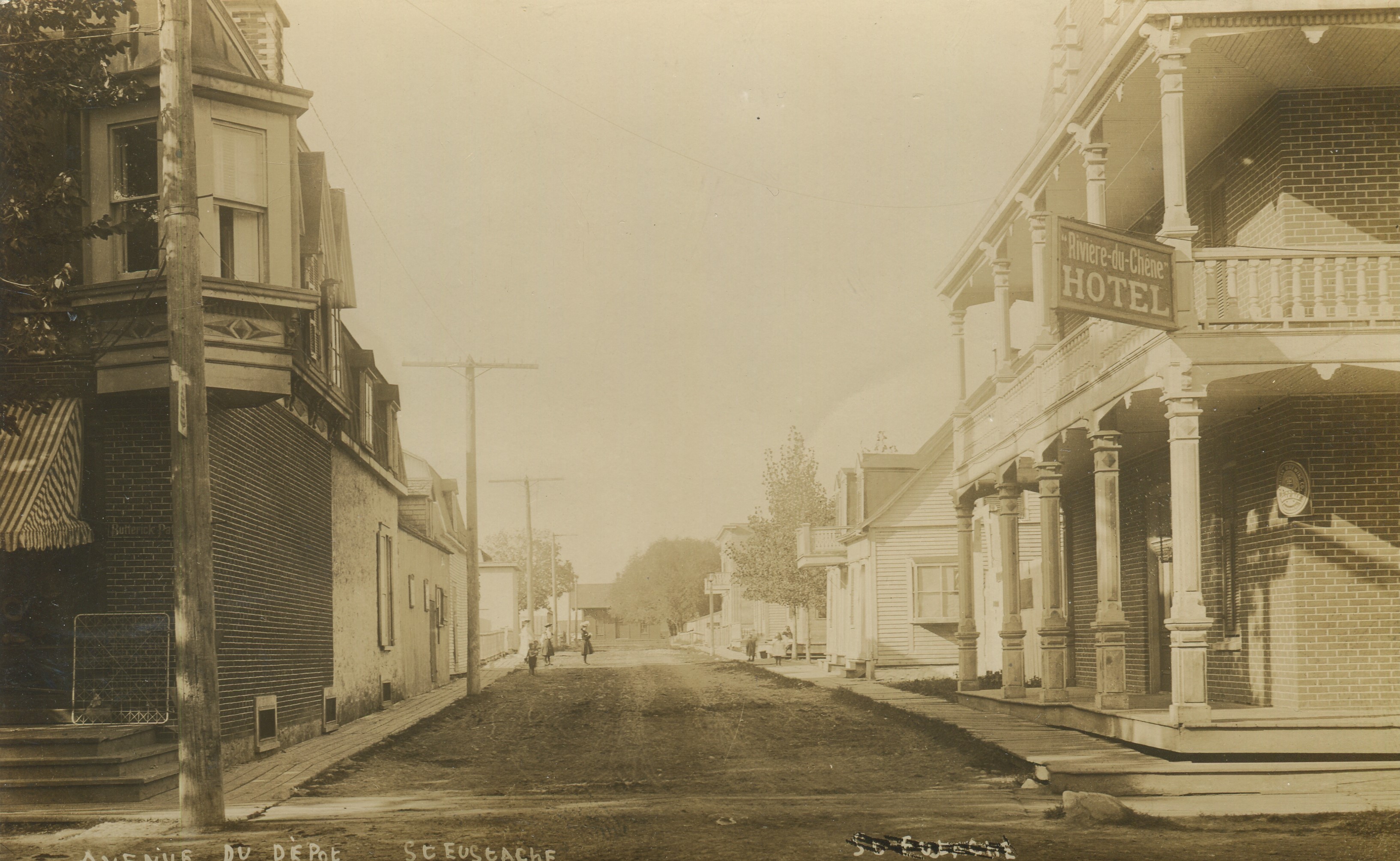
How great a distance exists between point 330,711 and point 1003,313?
11993mm

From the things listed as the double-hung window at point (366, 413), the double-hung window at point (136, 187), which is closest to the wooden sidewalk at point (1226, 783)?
the double-hung window at point (136, 187)

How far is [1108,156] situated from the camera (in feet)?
51.1

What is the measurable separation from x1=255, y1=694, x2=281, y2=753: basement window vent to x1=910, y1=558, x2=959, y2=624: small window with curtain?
21.6 meters

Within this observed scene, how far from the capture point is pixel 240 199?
1372 cm

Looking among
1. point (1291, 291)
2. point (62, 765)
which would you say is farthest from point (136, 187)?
point (1291, 291)

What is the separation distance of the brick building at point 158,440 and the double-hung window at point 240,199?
0.02m

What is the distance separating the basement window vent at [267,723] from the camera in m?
15.3

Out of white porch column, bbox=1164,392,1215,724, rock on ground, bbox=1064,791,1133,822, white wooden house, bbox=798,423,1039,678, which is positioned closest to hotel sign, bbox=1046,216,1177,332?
white porch column, bbox=1164,392,1215,724

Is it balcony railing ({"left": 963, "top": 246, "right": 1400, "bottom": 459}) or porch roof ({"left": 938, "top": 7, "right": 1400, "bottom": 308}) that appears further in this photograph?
balcony railing ({"left": 963, "top": 246, "right": 1400, "bottom": 459})

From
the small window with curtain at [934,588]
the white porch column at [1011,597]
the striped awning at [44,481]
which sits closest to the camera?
the striped awning at [44,481]

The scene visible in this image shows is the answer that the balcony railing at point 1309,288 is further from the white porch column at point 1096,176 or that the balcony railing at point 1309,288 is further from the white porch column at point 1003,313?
the white porch column at point 1003,313

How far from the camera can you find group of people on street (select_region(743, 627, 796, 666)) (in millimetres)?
48031

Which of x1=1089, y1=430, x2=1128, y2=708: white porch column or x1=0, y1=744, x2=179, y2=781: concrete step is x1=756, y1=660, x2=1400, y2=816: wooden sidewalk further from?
x1=0, y1=744, x2=179, y2=781: concrete step

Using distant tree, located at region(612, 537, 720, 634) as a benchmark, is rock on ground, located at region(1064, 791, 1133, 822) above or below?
above
